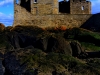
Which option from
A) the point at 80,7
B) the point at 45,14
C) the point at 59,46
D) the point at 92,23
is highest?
the point at 80,7

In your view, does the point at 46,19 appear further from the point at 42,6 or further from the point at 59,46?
the point at 59,46

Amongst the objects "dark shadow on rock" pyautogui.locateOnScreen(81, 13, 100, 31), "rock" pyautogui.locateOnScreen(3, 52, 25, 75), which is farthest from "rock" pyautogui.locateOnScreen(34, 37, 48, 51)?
"dark shadow on rock" pyautogui.locateOnScreen(81, 13, 100, 31)

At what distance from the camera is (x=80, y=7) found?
59562 millimetres

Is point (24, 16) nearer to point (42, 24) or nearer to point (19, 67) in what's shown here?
point (42, 24)

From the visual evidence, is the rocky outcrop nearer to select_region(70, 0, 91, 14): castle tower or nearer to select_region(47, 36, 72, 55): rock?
select_region(47, 36, 72, 55): rock

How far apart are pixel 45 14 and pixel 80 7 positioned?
8813 millimetres

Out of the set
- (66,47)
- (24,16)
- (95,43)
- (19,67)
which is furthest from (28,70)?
(24,16)

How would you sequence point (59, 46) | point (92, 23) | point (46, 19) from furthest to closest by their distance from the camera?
point (92, 23)
point (46, 19)
point (59, 46)

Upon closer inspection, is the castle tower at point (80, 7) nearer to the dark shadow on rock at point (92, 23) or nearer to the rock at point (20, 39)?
the dark shadow on rock at point (92, 23)

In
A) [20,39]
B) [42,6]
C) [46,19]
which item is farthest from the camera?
[42,6]

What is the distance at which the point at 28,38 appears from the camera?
35344 millimetres

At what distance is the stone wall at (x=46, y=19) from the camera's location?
51.5 metres

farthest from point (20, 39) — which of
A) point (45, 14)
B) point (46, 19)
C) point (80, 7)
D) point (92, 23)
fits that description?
point (80, 7)

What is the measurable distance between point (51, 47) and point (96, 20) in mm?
27511
